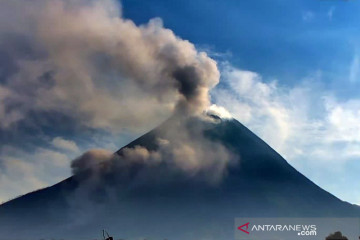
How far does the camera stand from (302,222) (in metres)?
198

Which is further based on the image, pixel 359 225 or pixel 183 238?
pixel 183 238

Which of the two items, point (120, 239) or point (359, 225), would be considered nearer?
point (359, 225)

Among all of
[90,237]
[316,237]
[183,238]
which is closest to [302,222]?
[316,237]

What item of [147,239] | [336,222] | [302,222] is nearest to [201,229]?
[147,239]

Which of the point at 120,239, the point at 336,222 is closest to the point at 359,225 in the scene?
the point at 336,222

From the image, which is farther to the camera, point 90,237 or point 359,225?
point 90,237

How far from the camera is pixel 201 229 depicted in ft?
655

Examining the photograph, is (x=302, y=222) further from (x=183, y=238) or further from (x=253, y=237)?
(x=183, y=238)

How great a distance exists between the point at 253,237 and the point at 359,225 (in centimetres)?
4348

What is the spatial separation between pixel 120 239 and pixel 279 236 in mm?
66562

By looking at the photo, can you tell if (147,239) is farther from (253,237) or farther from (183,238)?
(253,237)

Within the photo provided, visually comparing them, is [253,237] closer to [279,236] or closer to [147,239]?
[279,236]

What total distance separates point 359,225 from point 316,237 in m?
17.4

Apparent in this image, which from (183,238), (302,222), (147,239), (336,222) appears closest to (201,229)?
(183,238)
